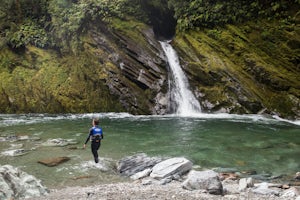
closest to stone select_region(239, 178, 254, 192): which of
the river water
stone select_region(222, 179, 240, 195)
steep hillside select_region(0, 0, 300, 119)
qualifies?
stone select_region(222, 179, 240, 195)

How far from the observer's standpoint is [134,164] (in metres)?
12.0

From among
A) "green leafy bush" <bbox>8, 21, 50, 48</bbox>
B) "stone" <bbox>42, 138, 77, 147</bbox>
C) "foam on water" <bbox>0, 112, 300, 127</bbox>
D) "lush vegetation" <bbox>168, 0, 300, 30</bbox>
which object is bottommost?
"stone" <bbox>42, 138, 77, 147</bbox>

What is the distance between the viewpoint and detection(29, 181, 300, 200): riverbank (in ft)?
26.6

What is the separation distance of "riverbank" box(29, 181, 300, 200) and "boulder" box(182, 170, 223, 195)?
0.69ft

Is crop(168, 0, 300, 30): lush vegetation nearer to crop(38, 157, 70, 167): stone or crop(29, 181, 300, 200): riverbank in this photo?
crop(38, 157, 70, 167): stone

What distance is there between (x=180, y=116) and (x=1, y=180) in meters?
17.4

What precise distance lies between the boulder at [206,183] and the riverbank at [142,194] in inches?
8.2

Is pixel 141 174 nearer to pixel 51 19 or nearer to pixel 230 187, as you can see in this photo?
pixel 230 187

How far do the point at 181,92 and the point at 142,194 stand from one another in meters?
19.1

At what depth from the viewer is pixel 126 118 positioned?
24781 mm

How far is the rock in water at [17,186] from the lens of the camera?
8.70 meters

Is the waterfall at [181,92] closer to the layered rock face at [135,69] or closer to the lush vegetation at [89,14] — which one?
the layered rock face at [135,69]

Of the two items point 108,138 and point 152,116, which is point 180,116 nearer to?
point 152,116

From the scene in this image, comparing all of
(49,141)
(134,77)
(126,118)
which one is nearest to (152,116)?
(126,118)
